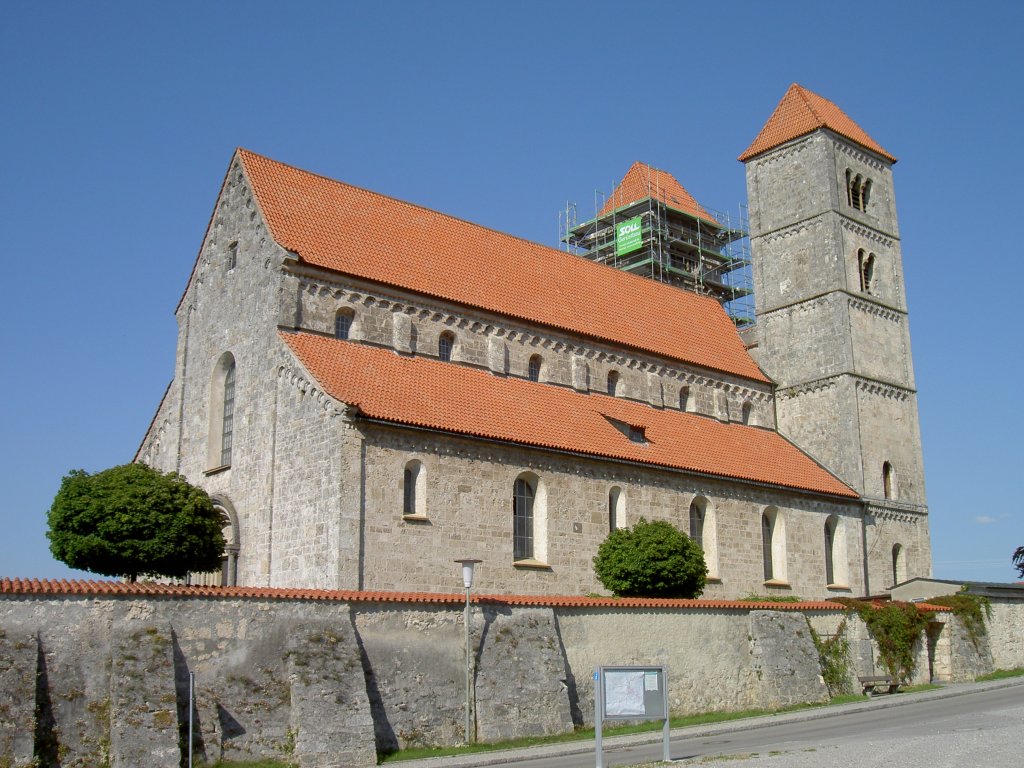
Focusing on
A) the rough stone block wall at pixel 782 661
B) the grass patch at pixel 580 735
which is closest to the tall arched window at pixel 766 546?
the rough stone block wall at pixel 782 661

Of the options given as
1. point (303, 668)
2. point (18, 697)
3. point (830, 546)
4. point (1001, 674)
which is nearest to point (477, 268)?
point (830, 546)

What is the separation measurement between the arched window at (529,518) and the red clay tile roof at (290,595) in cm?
461

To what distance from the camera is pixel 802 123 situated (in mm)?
43438

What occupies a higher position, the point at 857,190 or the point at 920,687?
the point at 857,190

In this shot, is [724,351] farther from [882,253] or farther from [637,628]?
[637,628]

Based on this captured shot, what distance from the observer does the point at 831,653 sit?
28.2 meters

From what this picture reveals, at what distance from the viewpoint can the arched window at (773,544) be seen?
3503cm

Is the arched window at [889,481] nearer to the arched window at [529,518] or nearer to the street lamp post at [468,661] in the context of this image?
the arched window at [529,518]

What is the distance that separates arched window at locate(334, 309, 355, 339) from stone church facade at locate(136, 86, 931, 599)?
6 centimetres

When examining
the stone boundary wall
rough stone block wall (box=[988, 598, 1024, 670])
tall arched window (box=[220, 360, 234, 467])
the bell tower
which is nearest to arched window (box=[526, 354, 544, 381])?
tall arched window (box=[220, 360, 234, 467])

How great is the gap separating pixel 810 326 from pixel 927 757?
2706 centimetres

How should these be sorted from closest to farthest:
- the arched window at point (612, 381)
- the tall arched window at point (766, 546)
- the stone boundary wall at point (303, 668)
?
the stone boundary wall at point (303, 668) < the tall arched window at point (766, 546) < the arched window at point (612, 381)

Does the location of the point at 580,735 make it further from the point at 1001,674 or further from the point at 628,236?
the point at 628,236

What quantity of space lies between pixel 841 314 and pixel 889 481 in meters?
6.39
